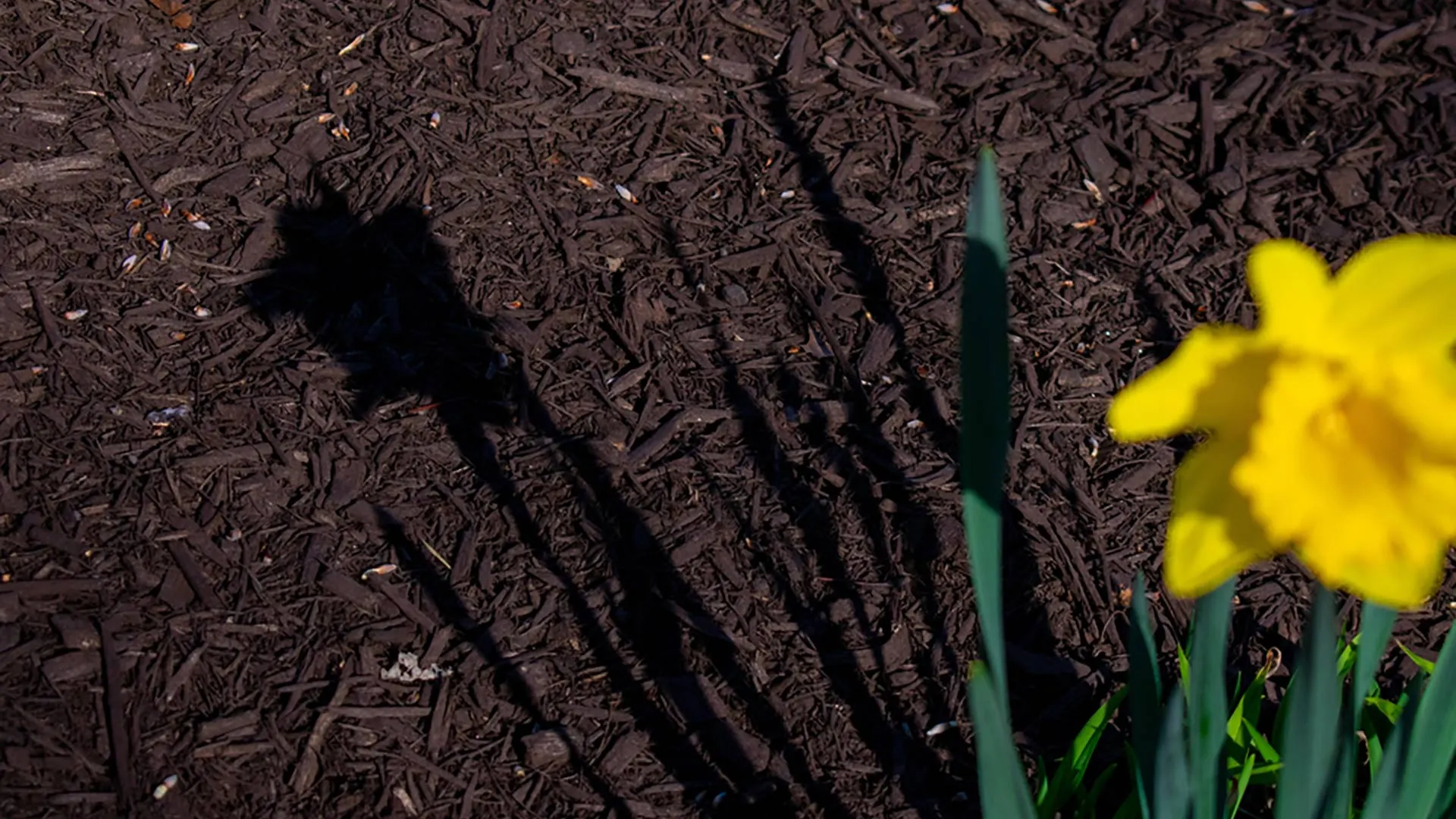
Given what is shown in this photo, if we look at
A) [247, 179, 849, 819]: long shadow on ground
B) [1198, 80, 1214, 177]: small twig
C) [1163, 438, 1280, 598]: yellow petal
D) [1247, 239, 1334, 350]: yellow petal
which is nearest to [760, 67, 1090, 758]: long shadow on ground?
[247, 179, 849, 819]: long shadow on ground

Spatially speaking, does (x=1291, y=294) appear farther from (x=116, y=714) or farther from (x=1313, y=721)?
(x=116, y=714)

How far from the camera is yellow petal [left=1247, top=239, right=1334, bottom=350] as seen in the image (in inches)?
34.8

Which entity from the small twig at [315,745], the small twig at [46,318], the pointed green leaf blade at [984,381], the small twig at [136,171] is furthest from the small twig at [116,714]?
the pointed green leaf blade at [984,381]

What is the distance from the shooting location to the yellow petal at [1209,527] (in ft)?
3.01

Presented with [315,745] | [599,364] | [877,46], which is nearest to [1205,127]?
[877,46]

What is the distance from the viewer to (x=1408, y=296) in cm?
89

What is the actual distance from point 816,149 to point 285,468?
4.45 ft

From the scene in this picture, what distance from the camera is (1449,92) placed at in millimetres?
3152

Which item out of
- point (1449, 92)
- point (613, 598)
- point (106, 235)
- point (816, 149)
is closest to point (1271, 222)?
point (1449, 92)

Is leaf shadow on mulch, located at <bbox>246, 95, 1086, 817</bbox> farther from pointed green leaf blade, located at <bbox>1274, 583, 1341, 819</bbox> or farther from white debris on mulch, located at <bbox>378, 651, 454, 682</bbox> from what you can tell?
pointed green leaf blade, located at <bbox>1274, 583, 1341, 819</bbox>

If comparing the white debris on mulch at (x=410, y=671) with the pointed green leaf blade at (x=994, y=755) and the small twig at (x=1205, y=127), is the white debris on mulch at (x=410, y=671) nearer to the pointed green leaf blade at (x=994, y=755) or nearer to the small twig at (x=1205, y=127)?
the pointed green leaf blade at (x=994, y=755)

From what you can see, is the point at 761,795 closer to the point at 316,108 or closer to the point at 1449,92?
the point at 316,108

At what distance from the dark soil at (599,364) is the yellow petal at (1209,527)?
1228mm

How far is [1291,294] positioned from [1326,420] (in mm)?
87
